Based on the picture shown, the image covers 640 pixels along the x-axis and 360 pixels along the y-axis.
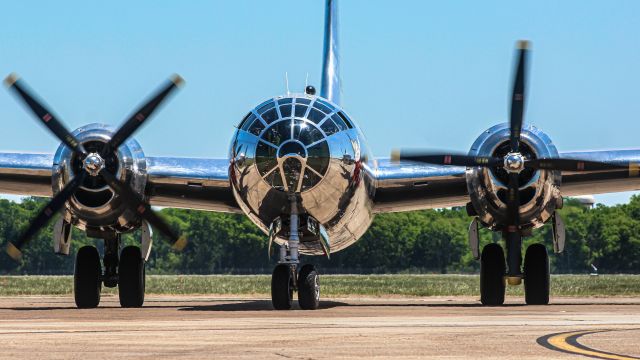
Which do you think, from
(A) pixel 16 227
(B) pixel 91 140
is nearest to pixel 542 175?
(B) pixel 91 140

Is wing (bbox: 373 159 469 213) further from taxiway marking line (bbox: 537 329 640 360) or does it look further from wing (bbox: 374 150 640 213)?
taxiway marking line (bbox: 537 329 640 360)

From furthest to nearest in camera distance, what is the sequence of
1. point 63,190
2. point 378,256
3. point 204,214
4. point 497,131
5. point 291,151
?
point 204,214 → point 378,256 → point 497,131 → point 63,190 → point 291,151

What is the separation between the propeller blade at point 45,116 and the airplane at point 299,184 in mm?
27

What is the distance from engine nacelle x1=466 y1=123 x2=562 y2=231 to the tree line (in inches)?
3194

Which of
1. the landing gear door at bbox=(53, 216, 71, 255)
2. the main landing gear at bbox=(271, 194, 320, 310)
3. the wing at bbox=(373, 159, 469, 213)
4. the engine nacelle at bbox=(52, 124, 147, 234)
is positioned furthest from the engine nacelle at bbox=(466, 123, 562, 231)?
the landing gear door at bbox=(53, 216, 71, 255)

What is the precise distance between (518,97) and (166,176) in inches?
324

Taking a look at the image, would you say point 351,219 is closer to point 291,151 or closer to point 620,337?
point 291,151

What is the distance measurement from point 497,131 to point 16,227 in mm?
103968

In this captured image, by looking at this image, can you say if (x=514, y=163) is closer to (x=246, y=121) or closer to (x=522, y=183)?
(x=522, y=183)

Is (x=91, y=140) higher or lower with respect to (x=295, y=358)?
higher

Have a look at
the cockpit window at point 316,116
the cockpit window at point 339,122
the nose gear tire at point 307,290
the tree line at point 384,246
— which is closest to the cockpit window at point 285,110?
the cockpit window at point 316,116

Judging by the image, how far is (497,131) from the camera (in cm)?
2566

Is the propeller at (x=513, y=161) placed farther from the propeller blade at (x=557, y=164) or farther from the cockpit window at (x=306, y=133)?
the cockpit window at (x=306, y=133)

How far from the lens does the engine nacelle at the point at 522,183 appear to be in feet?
82.4
